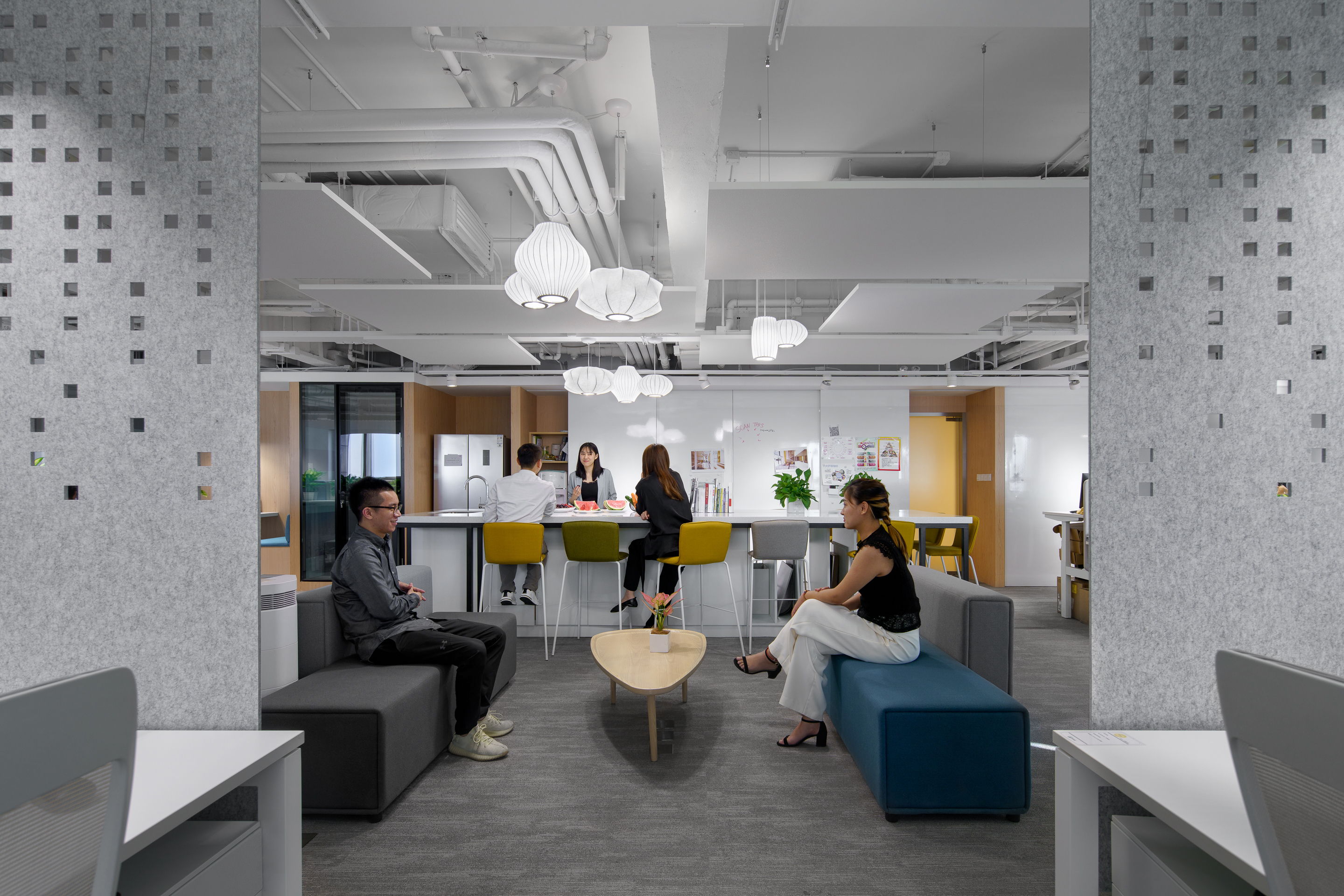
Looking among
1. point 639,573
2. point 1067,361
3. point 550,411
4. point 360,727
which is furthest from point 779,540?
point 550,411

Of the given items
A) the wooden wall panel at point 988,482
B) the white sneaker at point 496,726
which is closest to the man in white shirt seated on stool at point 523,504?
the white sneaker at point 496,726

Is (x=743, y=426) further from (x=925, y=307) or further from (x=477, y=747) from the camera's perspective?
(x=477, y=747)

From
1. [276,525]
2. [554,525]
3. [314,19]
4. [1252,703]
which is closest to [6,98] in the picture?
[314,19]

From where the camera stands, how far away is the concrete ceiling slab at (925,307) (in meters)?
4.67

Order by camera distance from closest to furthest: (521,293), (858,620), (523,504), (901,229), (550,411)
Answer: (858,620) < (901,229) < (521,293) < (523,504) < (550,411)

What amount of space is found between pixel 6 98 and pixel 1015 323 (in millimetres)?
7797

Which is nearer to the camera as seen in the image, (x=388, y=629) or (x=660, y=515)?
(x=388, y=629)

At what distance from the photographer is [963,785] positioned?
2.41 m

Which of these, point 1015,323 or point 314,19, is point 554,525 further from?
point 1015,323

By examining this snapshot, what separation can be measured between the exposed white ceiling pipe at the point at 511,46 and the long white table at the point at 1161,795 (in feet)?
9.73

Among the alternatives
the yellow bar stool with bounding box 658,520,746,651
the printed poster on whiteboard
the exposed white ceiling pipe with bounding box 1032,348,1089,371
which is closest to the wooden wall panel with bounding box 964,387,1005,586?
the exposed white ceiling pipe with bounding box 1032,348,1089,371

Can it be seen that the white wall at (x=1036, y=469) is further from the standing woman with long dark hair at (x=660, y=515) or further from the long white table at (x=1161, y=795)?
the long white table at (x=1161, y=795)

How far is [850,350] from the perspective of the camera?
22.3 feet

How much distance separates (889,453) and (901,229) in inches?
224
